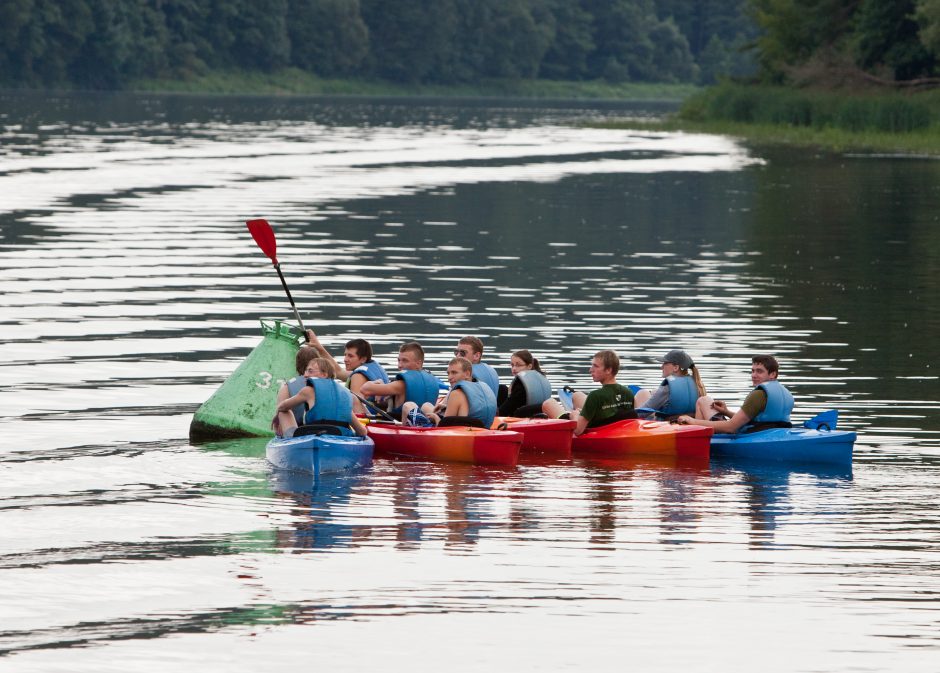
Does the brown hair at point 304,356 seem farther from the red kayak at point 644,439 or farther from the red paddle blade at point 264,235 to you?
the red paddle blade at point 264,235

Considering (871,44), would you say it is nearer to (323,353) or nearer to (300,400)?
(323,353)

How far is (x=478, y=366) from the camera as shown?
1656 centimetres

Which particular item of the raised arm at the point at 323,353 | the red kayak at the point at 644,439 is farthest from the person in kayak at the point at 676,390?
the raised arm at the point at 323,353

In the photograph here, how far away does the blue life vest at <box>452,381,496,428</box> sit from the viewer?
612 inches

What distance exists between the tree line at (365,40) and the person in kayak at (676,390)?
104 m

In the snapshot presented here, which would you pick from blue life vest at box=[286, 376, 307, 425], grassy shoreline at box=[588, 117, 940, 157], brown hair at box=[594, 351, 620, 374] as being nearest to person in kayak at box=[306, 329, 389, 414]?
blue life vest at box=[286, 376, 307, 425]

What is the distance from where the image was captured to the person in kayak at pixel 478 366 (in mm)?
16219

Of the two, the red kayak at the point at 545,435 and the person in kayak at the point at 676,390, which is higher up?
the person in kayak at the point at 676,390

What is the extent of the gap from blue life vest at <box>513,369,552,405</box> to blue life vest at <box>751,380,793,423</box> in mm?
1962

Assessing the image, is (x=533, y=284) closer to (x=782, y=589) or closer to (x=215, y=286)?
(x=215, y=286)

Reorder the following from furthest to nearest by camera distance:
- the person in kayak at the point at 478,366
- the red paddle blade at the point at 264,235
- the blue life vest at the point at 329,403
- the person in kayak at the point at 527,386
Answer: the red paddle blade at the point at 264,235 → the person in kayak at the point at 527,386 → the person in kayak at the point at 478,366 → the blue life vest at the point at 329,403

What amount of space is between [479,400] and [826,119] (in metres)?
61.2

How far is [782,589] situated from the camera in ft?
36.0

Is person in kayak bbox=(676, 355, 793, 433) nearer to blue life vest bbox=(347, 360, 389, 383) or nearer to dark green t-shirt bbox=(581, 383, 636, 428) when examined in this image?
dark green t-shirt bbox=(581, 383, 636, 428)
